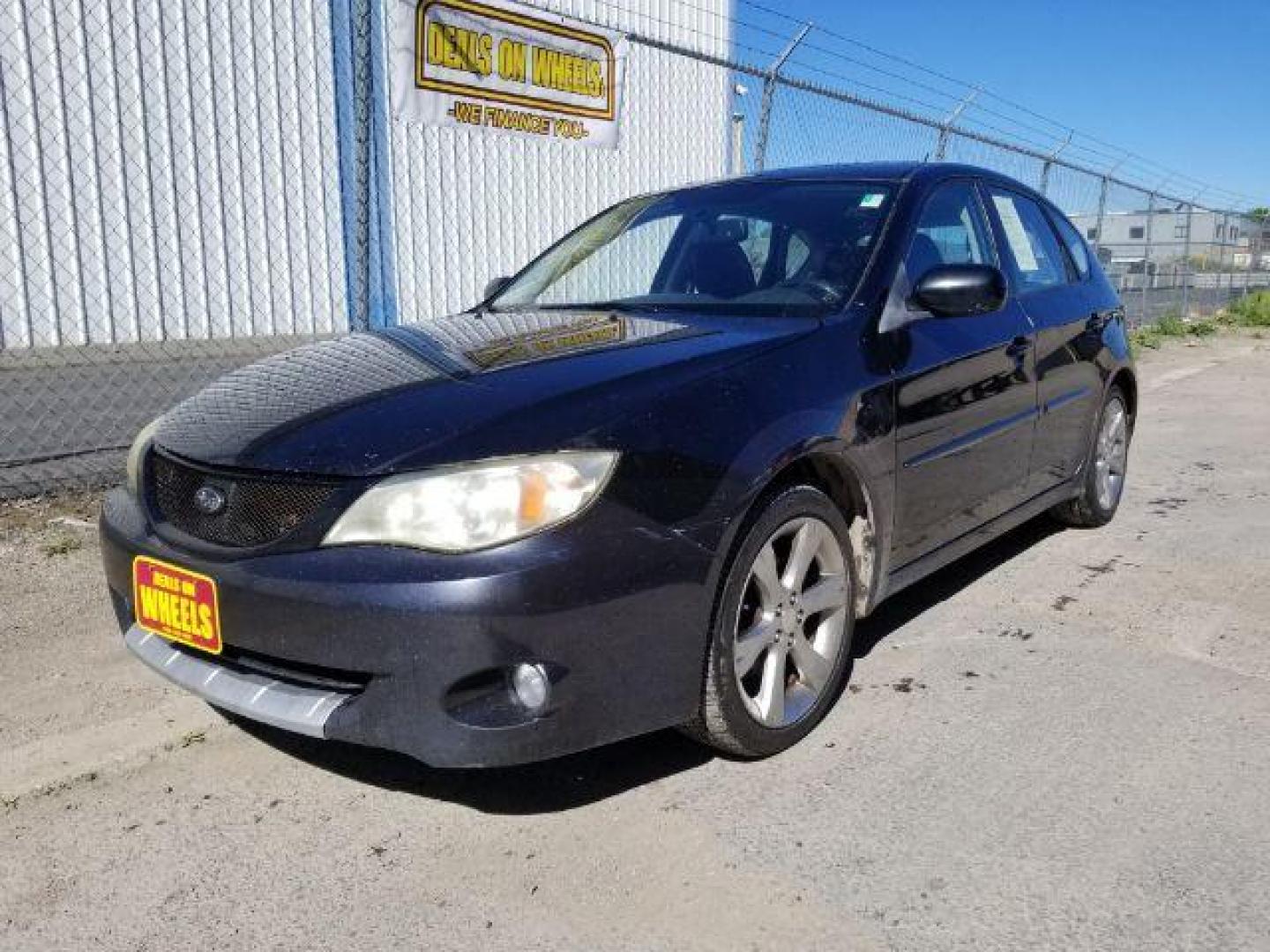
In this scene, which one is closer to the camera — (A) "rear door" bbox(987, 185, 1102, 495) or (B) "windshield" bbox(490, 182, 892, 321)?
(B) "windshield" bbox(490, 182, 892, 321)

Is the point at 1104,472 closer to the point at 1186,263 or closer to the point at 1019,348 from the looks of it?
the point at 1019,348

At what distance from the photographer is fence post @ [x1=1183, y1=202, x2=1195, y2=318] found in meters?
18.5

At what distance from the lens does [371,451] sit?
225 cm

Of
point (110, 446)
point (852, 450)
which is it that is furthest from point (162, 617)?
point (110, 446)

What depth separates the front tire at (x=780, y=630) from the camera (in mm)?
2492

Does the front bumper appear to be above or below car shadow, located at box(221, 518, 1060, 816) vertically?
above

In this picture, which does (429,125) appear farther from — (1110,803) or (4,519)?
(1110,803)

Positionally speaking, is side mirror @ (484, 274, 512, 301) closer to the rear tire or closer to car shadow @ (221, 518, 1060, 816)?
car shadow @ (221, 518, 1060, 816)

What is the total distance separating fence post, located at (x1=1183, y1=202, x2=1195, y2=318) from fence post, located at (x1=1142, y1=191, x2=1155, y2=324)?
1.12 meters

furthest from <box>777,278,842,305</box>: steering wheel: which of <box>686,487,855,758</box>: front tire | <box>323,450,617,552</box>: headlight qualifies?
<box>323,450,617,552</box>: headlight

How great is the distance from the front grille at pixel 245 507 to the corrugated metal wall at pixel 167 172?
17.4 feet

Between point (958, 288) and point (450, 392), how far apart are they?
1558mm

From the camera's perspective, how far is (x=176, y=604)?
7.92 feet

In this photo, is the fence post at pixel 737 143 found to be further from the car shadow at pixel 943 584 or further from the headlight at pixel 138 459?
the headlight at pixel 138 459
